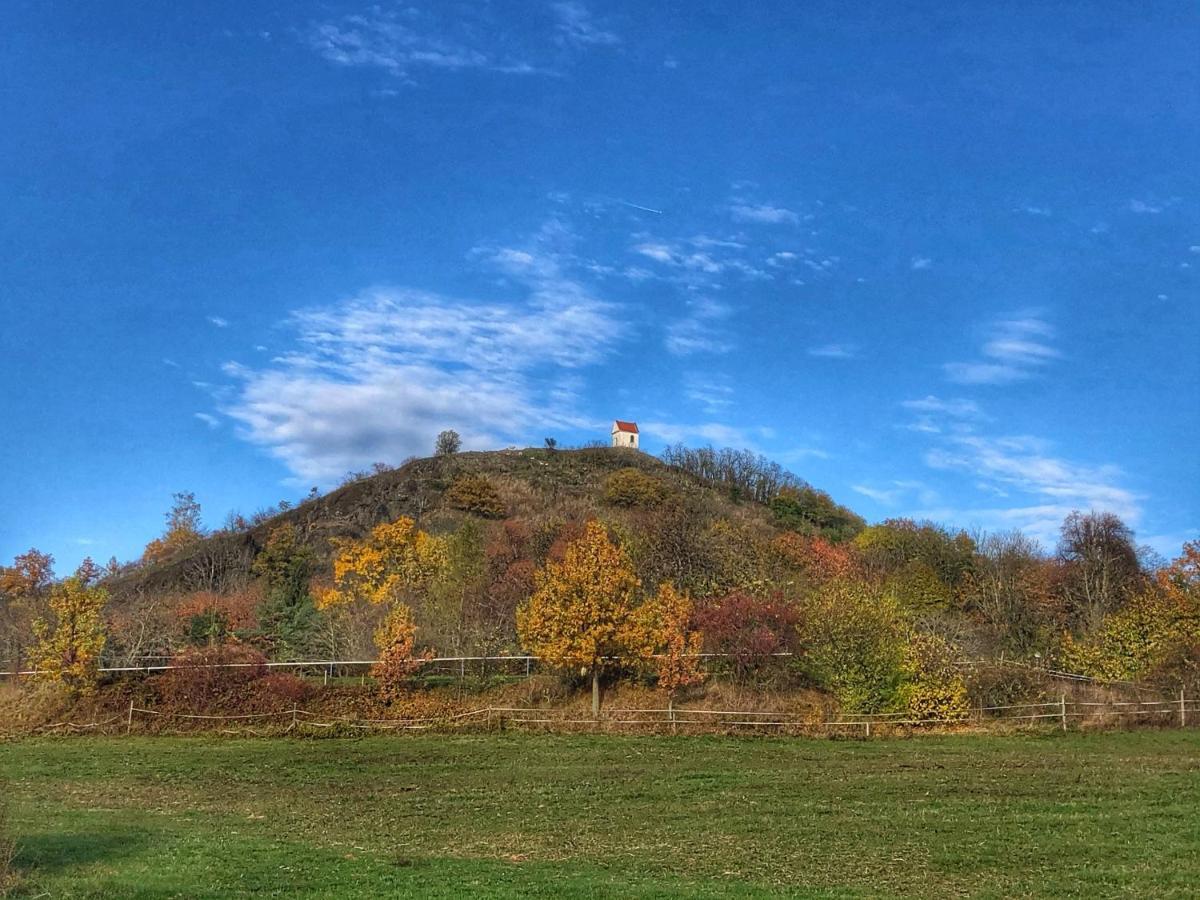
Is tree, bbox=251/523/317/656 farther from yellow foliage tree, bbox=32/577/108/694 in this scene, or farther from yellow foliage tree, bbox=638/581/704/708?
yellow foliage tree, bbox=638/581/704/708

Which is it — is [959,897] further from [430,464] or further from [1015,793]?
[430,464]

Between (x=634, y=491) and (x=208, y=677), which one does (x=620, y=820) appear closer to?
(x=208, y=677)

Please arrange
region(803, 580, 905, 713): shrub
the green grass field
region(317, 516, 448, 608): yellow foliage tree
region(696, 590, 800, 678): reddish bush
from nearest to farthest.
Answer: the green grass field < region(803, 580, 905, 713): shrub < region(696, 590, 800, 678): reddish bush < region(317, 516, 448, 608): yellow foliage tree

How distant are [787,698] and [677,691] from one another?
5.09 m

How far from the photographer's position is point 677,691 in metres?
41.7

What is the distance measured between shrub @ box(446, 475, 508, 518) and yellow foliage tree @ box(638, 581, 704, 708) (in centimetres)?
5685

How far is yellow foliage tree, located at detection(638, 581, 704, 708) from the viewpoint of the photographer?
131 ft

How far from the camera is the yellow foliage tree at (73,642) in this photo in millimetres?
41469

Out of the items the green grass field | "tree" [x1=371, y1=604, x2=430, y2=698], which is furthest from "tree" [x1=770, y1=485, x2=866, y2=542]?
the green grass field

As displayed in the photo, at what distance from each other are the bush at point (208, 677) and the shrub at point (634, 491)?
58.0 meters

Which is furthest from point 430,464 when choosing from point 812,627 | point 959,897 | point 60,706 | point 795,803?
point 959,897

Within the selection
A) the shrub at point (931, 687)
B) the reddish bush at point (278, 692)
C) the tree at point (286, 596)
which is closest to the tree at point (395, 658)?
the reddish bush at point (278, 692)

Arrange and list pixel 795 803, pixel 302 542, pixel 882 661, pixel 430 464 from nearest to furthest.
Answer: pixel 795 803 < pixel 882 661 < pixel 302 542 < pixel 430 464

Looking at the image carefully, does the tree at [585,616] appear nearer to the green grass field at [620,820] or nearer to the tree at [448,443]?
the green grass field at [620,820]
